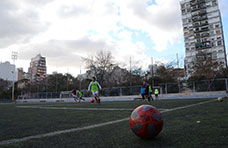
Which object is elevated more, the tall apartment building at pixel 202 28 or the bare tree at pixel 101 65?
the tall apartment building at pixel 202 28

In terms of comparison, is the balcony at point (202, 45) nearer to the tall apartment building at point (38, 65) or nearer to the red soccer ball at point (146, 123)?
the red soccer ball at point (146, 123)

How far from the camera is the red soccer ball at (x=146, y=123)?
2453 mm

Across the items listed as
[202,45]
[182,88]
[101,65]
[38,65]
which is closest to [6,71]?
[38,65]

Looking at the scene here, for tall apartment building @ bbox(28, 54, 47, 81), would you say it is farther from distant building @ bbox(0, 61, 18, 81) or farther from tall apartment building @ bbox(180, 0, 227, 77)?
tall apartment building @ bbox(180, 0, 227, 77)

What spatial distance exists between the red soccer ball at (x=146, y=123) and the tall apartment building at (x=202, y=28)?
64094mm

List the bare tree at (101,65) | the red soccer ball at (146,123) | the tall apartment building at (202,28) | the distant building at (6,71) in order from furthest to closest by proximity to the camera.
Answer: the distant building at (6,71) < the tall apartment building at (202,28) < the bare tree at (101,65) < the red soccer ball at (146,123)

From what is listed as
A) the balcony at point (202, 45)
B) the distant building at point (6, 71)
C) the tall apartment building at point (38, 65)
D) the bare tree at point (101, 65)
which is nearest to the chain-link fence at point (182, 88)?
the bare tree at point (101, 65)

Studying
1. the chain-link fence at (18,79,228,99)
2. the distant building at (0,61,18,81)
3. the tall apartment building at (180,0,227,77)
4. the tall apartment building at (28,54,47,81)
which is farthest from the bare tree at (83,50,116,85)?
the tall apartment building at (28,54,47,81)

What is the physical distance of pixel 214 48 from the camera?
6188 centimetres

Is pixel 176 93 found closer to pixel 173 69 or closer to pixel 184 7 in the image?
pixel 173 69

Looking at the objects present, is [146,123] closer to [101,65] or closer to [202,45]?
[101,65]

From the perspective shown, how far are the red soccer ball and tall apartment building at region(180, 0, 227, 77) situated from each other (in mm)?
64094

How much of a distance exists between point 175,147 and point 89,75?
41.5m

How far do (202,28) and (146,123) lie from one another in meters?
74.1
